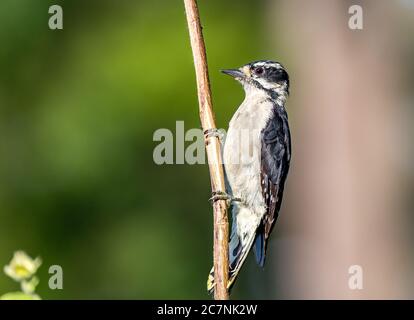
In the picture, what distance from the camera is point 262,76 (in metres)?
7.18

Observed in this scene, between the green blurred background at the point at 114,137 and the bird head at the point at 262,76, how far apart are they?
18.7ft

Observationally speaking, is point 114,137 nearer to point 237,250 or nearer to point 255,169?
point 255,169

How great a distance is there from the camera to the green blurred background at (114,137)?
13.7 m

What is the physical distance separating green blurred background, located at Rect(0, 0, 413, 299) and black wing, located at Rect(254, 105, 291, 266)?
603 cm

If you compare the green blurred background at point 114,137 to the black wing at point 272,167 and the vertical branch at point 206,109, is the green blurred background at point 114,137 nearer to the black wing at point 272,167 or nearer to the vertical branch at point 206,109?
the black wing at point 272,167

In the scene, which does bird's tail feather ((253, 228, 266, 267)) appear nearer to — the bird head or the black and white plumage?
the black and white plumage

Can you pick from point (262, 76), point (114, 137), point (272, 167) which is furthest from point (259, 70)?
point (114, 137)

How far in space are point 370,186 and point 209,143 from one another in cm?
746

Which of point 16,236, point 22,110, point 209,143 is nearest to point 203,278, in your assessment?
point 16,236

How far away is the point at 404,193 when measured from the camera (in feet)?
39.5

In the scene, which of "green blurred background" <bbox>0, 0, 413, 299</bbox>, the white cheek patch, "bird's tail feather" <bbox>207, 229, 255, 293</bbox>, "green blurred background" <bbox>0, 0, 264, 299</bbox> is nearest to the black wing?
"bird's tail feather" <bbox>207, 229, 255, 293</bbox>

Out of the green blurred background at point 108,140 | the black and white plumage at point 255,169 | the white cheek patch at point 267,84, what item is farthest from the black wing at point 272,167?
the green blurred background at point 108,140

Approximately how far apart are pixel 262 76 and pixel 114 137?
24.0 ft
